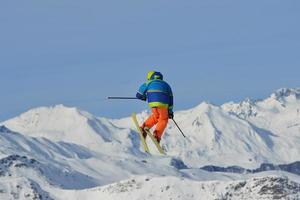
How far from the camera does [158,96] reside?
121 feet

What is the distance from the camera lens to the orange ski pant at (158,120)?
3784 cm

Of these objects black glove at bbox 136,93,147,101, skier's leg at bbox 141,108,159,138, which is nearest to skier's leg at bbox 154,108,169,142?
skier's leg at bbox 141,108,159,138

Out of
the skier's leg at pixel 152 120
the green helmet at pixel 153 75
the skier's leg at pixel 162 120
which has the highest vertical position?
the green helmet at pixel 153 75

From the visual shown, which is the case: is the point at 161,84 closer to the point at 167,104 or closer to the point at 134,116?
the point at 167,104

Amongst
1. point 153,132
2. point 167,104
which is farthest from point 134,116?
point 167,104

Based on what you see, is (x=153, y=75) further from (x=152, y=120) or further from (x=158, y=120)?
(x=152, y=120)

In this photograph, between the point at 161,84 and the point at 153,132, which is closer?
the point at 161,84

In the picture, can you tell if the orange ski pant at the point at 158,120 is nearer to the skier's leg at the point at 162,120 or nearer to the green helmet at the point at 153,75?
the skier's leg at the point at 162,120

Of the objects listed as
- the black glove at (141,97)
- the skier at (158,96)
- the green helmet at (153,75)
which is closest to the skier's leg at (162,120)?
the skier at (158,96)

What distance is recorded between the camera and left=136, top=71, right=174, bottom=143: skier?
3697 cm

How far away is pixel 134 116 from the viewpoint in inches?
1638

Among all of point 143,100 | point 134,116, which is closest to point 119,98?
point 143,100

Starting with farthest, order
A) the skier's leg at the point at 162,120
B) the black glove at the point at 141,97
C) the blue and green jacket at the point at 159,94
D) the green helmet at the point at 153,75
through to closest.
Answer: the black glove at the point at 141,97 < the skier's leg at the point at 162,120 < the green helmet at the point at 153,75 < the blue and green jacket at the point at 159,94

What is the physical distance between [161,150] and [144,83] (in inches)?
104
